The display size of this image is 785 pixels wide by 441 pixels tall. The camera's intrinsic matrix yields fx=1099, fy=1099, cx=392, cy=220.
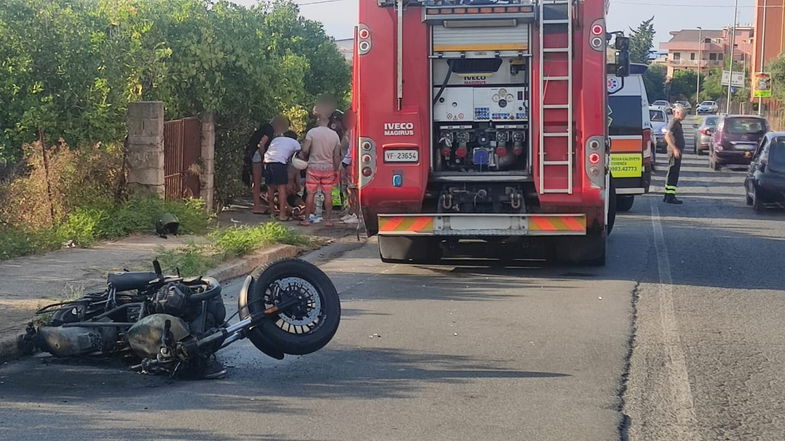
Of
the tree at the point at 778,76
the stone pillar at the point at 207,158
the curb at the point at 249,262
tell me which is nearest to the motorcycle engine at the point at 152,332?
the curb at the point at 249,262

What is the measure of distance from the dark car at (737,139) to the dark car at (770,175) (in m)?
12.1

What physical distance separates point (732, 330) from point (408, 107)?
424 centimetres

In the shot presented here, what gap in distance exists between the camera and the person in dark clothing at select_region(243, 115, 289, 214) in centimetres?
1742

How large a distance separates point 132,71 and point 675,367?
9.88m

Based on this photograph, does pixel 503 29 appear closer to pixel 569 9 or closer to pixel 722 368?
pixel 569 9

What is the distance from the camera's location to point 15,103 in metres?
13.3

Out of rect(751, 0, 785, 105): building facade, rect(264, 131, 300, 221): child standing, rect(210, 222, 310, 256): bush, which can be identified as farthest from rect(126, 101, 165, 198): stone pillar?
rect(751, 0, 785, 105): building facade

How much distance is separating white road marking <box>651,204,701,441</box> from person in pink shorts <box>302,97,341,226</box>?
5.56 metres

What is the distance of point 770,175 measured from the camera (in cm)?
1995

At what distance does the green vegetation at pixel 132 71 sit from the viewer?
44.1ft

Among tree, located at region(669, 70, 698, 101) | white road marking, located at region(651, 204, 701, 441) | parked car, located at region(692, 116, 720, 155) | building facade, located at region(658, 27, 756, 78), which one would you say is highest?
building facade, located at region(658, 27, 756, 78)

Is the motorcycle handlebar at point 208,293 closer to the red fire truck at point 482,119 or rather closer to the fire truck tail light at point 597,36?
the red fire truck at point 482,119

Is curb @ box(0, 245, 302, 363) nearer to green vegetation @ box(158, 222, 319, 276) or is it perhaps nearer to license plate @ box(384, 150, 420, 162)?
green vegetation @ box(158, 222, 319, 276)

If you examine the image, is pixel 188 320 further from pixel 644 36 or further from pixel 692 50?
pixel 692 50
